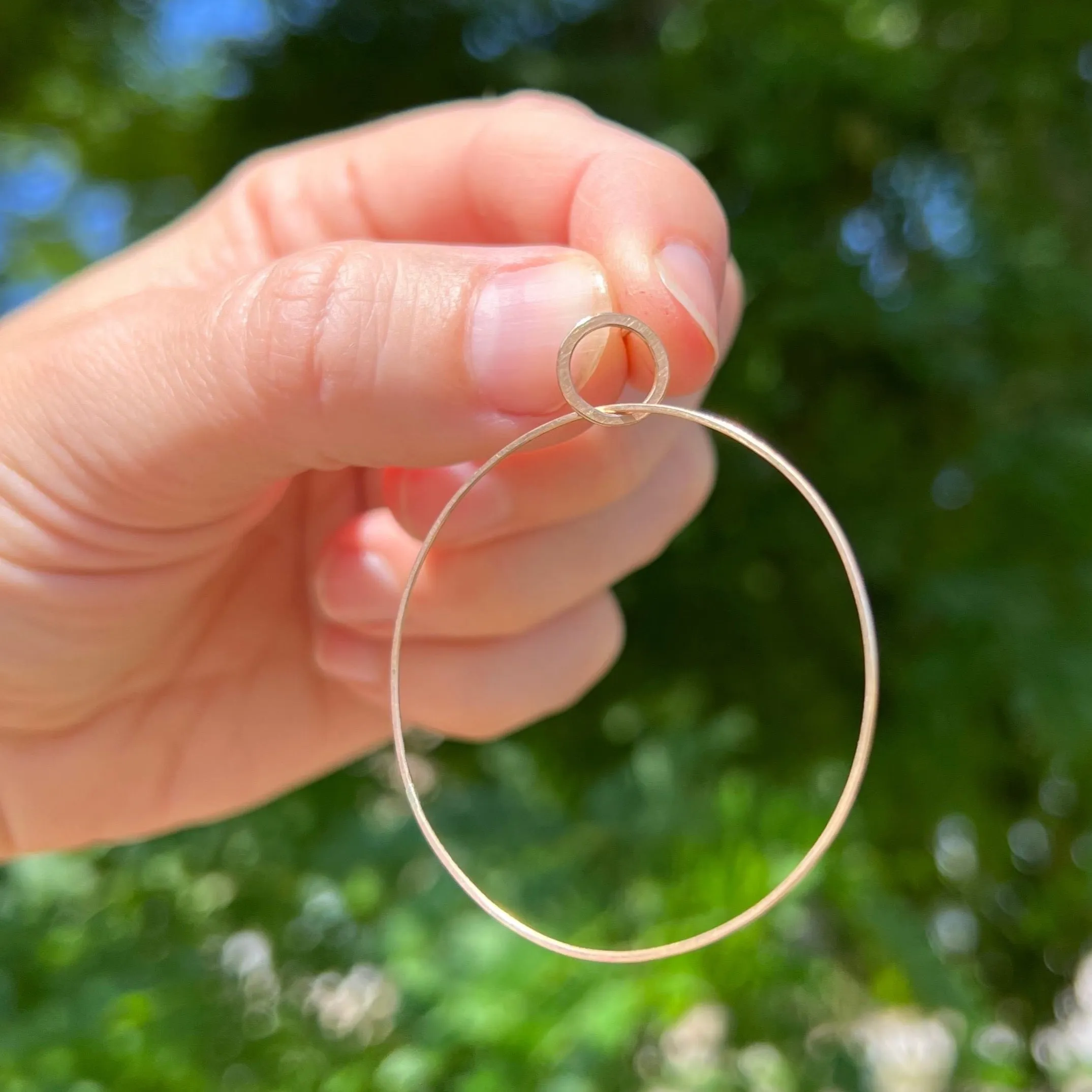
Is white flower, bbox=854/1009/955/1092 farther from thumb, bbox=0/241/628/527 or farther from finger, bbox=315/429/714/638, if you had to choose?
thumb, bbox=0/241/628/527

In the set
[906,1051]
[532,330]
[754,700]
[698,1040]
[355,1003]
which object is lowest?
[906,1051]

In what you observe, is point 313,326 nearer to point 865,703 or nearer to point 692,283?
point 692,283

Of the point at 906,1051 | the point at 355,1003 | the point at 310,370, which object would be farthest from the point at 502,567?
the point at 906,1051

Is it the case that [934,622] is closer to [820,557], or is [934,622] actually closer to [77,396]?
[820,557]

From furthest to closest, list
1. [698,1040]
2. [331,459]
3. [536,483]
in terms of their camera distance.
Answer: [698,1040], [536,483], [331,459]

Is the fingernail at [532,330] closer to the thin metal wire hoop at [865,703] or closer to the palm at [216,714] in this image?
the thin metal wire hoop at [865,703]

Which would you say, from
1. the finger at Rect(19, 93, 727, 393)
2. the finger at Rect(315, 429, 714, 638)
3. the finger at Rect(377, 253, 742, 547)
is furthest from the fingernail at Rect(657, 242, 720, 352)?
the finger at Rect(315, 429, 714, 638)

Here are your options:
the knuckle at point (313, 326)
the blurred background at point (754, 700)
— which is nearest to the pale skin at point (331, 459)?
the knuckle at point (313, 326)
